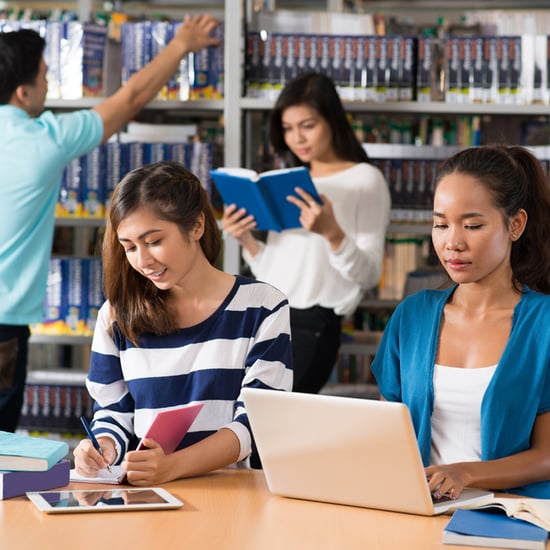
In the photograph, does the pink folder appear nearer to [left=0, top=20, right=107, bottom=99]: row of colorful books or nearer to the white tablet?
the white tablet

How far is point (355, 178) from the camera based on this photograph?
10.4 ft

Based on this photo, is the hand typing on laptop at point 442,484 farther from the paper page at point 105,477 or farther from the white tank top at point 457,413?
the paper page at point 105,477

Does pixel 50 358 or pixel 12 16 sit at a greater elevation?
pixel 12 16

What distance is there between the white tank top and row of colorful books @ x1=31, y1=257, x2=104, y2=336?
80.4 inches

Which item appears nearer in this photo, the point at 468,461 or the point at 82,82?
the point at 468,461

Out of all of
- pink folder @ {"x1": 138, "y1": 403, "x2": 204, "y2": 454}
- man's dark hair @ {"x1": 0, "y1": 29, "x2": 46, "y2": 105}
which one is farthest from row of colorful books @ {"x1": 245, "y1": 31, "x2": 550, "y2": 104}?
pink folder @ {"x1": 138, "y1": 403, "x2": 204, "y2": 454}

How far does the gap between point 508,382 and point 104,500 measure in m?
0.76

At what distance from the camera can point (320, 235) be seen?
10.3 ft

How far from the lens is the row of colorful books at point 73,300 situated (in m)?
3.78

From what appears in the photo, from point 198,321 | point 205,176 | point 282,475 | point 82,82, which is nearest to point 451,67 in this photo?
point 205,176

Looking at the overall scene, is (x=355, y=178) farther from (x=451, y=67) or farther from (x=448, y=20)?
(x=448, y=20)

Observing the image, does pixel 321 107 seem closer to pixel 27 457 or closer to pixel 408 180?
pixel 408 180

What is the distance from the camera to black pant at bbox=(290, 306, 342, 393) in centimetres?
310

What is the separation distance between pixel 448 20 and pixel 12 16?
7.03ft
